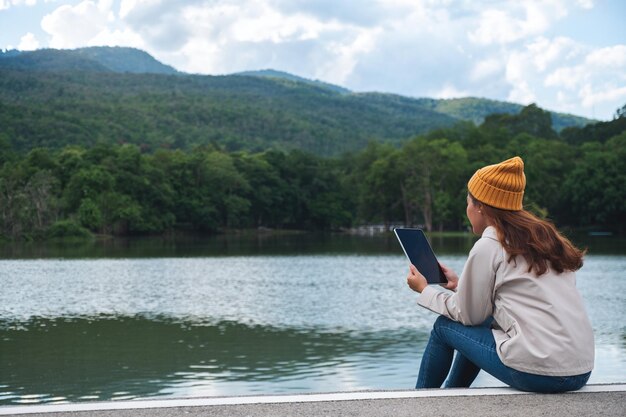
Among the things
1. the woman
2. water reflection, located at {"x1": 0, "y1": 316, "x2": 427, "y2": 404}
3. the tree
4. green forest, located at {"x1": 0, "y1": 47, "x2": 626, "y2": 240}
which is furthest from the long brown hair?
the tree

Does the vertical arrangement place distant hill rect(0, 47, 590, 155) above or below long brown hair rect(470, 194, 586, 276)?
above

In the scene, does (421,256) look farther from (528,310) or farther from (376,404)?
(376,404)

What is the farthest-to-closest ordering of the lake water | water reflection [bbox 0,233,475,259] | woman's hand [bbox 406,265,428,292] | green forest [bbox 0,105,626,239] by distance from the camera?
1. green forest [bbox 0,105,626,239]
2. water reflection [bbox 0,233,475,259]
3. the lake water
4. woman's hand [bbox 406,265,428,292]

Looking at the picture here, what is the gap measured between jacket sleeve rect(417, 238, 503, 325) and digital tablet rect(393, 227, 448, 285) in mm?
384

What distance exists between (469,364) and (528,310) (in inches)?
21.5

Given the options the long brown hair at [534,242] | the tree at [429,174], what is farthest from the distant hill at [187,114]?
the long brown hair at [534,242]

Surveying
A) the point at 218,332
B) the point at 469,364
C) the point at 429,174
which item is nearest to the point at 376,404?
the point at 469,364

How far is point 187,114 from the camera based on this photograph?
132750 millimetres

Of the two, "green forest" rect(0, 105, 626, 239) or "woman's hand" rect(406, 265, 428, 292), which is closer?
"woman's hand" rect(406, 265, 428, 292)

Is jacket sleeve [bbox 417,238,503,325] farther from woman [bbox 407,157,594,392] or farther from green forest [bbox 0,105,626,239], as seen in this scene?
green forest [bbox 0,105,626,239]

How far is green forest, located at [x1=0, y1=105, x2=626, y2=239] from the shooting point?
64.2 metres

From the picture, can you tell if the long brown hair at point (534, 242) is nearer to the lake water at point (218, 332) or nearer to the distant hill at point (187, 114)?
the lake water at point (218, 332)

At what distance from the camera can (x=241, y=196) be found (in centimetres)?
8100

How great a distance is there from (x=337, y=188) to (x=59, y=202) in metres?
33.3
